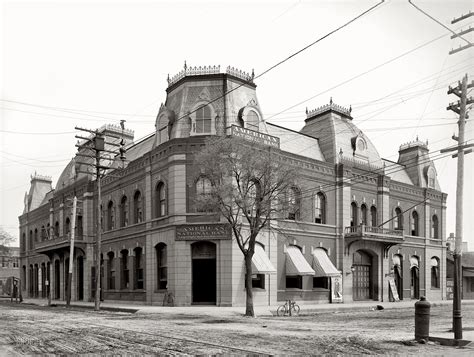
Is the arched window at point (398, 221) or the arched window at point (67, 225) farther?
the arched window at point (67, 225)

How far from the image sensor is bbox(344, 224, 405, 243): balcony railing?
36406 mm

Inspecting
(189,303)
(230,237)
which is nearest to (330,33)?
(230,237)

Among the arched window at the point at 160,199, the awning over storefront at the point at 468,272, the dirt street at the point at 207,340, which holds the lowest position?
the awning over storefront at the point at 468,272

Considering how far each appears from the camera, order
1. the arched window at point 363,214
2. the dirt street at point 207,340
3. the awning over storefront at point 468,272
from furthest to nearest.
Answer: the awning over storefront at point 468,272, the arched window at point 363,214, the dirt street at point 207,340

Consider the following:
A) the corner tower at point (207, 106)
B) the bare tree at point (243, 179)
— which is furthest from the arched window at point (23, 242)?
the bare tree at point (243, 179)

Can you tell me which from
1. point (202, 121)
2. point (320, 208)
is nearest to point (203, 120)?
point (202, 121)

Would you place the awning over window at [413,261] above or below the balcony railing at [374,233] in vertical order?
below

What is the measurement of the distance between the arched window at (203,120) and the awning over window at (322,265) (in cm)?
1144

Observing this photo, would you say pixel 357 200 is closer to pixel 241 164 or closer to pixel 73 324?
pixel 241 164

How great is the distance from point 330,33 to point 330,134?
26.6m

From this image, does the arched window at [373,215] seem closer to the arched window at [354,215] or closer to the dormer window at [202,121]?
the arched window at [354,215]

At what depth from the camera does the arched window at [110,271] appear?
39.2 metres

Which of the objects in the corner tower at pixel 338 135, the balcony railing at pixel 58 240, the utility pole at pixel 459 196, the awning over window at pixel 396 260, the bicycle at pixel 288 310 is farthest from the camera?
the awning over window at pixel 396 260

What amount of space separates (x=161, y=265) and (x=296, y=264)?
8547 millimetres
